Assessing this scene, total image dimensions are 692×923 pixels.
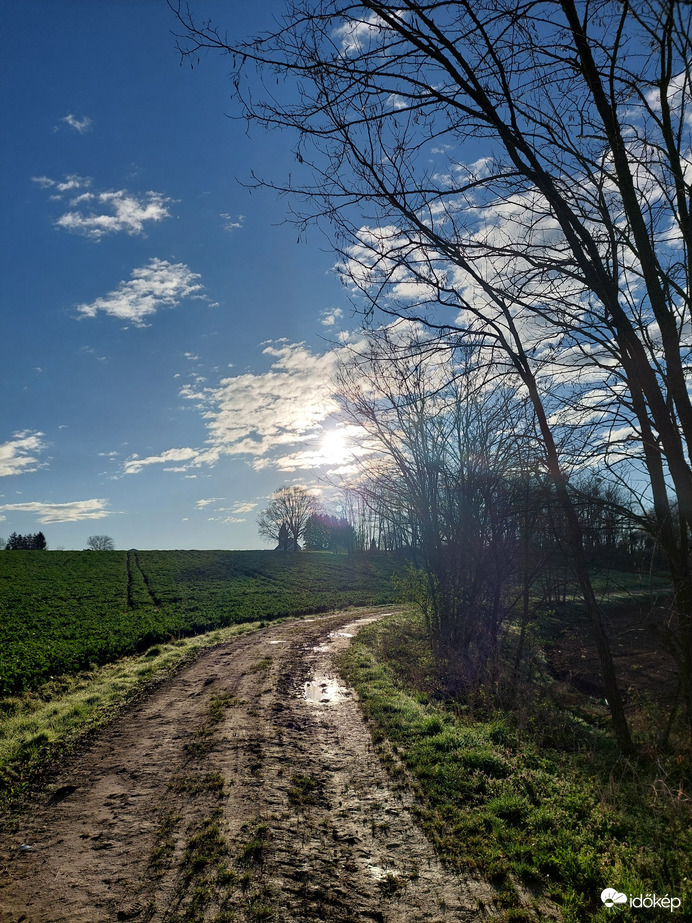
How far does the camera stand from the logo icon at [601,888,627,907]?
3483 mm

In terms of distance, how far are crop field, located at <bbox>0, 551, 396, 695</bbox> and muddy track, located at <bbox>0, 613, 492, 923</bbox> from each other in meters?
7.32

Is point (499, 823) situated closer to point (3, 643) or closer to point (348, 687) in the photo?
point (348, 687)

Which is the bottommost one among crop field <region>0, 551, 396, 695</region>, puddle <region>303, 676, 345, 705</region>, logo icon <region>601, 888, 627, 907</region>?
crop field <region>0, 551, 396, 695</region>

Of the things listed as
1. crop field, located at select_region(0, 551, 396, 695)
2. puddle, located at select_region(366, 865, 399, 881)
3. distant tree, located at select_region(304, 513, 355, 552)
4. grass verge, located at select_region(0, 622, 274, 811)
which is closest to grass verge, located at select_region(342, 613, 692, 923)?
puddle, located at select_region(366, 865, 399, 881)

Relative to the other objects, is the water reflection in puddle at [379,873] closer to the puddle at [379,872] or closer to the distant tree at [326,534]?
the puddle at [379,872]

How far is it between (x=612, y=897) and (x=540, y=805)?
5.16ft

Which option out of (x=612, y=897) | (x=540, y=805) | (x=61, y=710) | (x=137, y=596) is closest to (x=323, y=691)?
(x=61, y=710)

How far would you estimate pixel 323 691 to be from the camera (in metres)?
10.5

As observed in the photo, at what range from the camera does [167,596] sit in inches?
1262

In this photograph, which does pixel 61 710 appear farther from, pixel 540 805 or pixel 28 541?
pixel 28 541

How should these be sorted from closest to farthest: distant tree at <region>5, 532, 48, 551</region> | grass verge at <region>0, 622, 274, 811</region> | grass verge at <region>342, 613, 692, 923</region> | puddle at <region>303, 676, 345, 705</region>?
1. grass verge at <region>342, 613, 692, 923</region>
2. grass verge at <region>0, 622, 274, 811</region>
3. puddle at <region>303, 676, 345, 705</region>
4. distant tree at <region>5, 532, 48, 551</region>

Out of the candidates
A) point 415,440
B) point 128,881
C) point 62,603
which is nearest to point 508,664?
point 415,440

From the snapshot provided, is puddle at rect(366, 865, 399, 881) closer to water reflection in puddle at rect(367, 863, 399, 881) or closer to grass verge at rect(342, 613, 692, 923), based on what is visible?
water reflection in puddle at rect(367, 863, 399, 881)

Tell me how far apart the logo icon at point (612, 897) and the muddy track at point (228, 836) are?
0.89 meters
